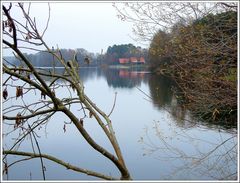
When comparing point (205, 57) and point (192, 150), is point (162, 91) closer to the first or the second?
point (192, 150)

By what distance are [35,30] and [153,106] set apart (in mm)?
6442

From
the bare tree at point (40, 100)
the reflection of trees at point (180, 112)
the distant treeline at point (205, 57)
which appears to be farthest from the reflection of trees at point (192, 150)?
the bare tree at point (40, 100)

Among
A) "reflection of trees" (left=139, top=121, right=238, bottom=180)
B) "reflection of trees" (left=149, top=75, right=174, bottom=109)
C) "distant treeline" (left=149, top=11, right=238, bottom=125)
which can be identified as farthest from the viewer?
"reflection of trees" (left=149, top=75, right=174, bottom=109)

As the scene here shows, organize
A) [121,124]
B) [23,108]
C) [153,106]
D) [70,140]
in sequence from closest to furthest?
[23,108], [70,140], [121,124], [153,106]

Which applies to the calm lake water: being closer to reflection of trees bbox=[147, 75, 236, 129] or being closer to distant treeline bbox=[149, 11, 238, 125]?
reflection of trees bbox=[147, 75, 236, 129]

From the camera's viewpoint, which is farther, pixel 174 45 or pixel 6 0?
pixel 174 45

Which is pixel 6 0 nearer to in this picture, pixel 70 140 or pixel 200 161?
pixel 200 161

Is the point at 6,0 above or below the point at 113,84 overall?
above

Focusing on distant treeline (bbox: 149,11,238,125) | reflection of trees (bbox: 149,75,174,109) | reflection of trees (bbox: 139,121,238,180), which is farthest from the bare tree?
reflection of trees (bbox: 149,75,174,109)

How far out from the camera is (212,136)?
569 centimetres

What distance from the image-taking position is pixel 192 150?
518 cm

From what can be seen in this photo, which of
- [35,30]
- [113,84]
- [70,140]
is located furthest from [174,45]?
[113,84]

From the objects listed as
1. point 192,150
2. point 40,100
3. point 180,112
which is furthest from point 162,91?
point 40,100

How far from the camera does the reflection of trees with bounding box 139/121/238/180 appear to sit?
4.09 metres
